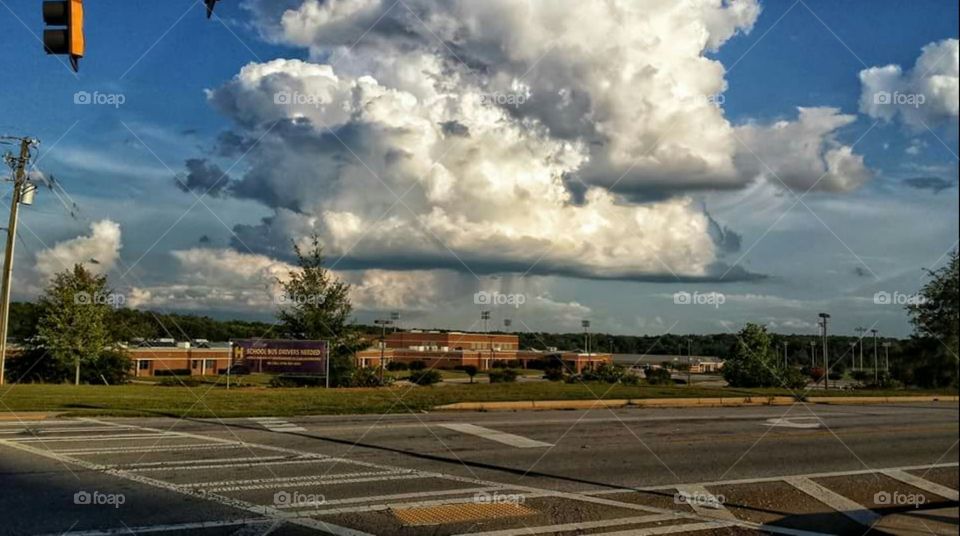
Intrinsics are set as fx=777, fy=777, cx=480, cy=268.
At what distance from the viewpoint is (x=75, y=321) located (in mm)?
32469

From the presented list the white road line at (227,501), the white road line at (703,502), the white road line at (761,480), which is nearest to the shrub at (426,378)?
the white road line at (227,501)

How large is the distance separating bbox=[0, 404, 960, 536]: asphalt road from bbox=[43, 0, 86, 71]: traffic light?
4.55 meters

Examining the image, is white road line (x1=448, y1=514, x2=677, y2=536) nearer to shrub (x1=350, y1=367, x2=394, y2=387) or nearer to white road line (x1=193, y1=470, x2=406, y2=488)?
white road line (x1=193, y1=470, x2=406, y2=488)

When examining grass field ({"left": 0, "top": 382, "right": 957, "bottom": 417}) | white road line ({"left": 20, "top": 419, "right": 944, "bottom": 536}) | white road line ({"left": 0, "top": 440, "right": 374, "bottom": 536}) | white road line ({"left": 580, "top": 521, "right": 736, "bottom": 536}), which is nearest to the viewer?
white road line ({"left": 0, "top": 440, "right": 374, "bottom": 536})

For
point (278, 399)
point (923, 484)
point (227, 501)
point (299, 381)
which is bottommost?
point (923, 484)

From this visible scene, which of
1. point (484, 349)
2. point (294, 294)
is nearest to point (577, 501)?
point (294, 294)

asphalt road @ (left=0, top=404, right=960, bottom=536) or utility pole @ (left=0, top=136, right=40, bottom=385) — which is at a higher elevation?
utility pole @ (left=0, top=136, right=40, bottom=385)

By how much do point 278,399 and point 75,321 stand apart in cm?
1560

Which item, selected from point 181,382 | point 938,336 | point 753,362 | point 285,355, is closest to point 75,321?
point 181,382

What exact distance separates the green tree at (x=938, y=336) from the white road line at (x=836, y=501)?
15.7ft

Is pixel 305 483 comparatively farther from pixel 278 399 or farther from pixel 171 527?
pixel 278 399

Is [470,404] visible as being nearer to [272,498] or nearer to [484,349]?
[272,498]

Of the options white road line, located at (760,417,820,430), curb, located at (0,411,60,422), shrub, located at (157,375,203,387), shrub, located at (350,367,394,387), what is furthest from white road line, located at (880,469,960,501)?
shrub, located at (157,375,203,387)

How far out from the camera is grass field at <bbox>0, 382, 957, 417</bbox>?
18.1m
